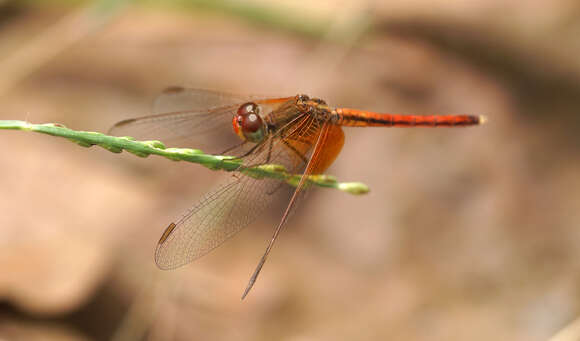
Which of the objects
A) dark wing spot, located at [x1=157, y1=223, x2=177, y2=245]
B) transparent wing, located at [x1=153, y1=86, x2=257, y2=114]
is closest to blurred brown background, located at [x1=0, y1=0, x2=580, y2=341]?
transparent wing, located at [x1=153, y1=86, x2=257, y2=114]

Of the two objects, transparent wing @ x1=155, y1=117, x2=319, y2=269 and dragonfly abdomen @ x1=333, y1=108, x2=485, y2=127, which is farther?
dragonfly abdomen @ x1=333, y1=108, x2=485, y2=127

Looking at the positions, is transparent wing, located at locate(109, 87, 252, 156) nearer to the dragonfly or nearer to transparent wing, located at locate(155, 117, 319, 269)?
the dragonfly

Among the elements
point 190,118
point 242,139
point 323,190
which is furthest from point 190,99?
point 323,190

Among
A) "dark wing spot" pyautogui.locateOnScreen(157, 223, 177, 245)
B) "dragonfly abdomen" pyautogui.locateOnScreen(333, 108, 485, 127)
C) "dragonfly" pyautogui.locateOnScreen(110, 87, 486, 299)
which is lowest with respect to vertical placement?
"dark wing spot" pyautogui.locateOnScreen(157, 223, 177, 245)

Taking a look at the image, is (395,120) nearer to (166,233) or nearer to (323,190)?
(323,190)

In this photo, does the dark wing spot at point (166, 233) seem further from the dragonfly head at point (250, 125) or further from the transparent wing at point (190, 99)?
the transparent wing at point (190, 99)
